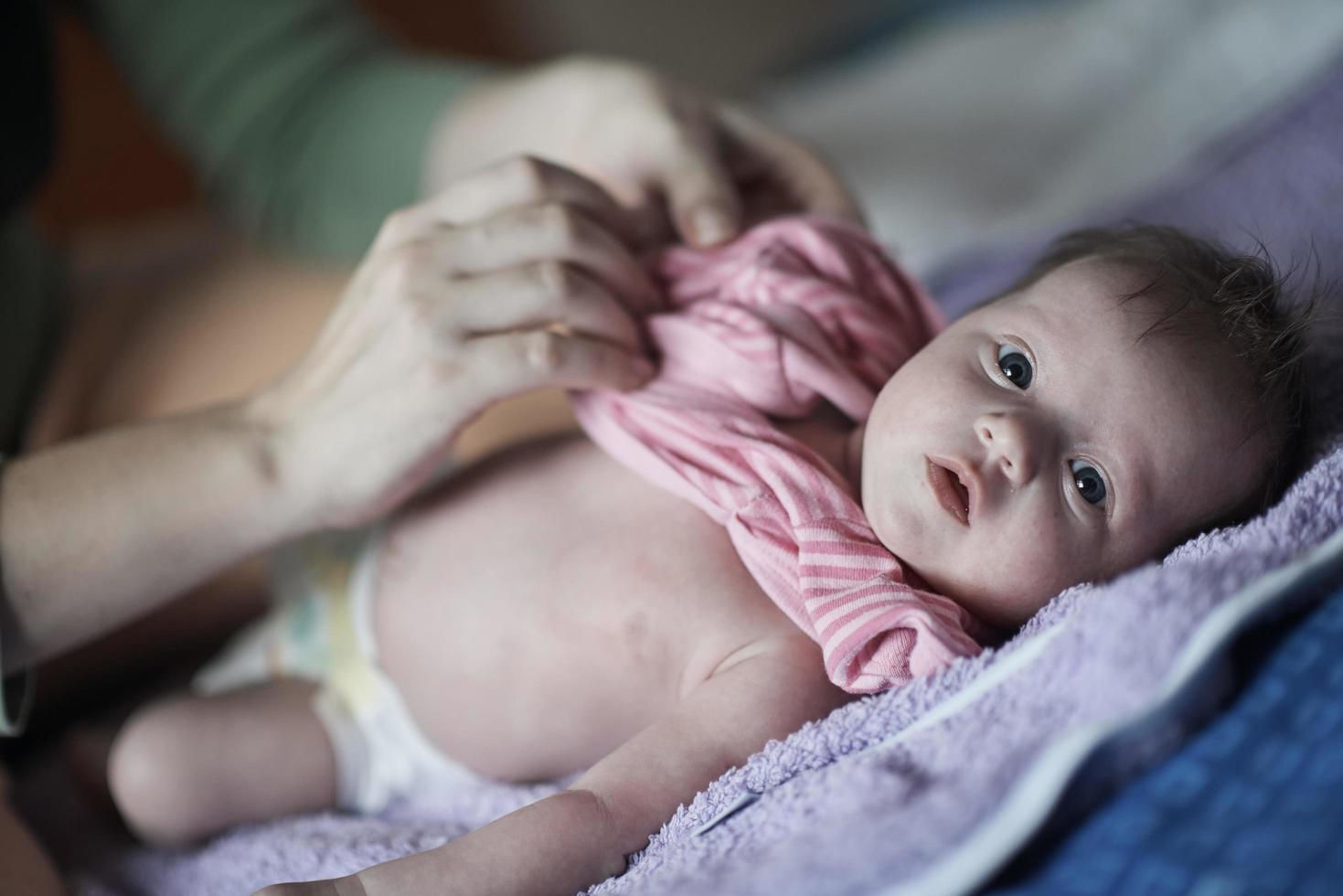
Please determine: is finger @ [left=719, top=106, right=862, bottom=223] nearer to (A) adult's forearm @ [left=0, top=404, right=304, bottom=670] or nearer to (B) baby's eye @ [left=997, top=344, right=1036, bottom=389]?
(B) baby's eye @ [left=997, top=344, right=1036, bottom=389]

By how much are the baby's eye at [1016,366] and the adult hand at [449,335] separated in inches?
9.6

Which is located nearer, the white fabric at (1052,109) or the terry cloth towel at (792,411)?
the terry cloth towel at (792,411)

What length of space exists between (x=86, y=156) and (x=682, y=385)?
1.54 m

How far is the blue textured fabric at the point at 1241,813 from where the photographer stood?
1.36ft

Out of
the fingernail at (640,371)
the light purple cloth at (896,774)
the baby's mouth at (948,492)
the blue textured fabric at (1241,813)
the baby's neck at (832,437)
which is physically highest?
the fingernail at (640,371)

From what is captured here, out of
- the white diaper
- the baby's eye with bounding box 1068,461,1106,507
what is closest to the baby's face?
the baby's eye with bounding box 1068,461,1106,507

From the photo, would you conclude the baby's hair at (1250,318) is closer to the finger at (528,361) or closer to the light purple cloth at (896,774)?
the light purple cloth at (896,774)

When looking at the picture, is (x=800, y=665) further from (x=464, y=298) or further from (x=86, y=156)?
(x=86, y=156)

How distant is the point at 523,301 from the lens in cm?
73

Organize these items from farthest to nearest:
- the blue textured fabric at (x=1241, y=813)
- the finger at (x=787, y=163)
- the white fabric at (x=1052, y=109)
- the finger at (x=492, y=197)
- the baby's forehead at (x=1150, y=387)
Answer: the white fabric at (x=1052, y=109)
the finger at (x=787, y=163)
the finger at (x=492, y=197)
the baby's forehead at (x=1150, y=387)
the blue textured fabric at (x=1241, y=813)

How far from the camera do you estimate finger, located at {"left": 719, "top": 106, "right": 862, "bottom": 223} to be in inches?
38.6

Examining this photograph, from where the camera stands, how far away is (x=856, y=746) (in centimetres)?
60

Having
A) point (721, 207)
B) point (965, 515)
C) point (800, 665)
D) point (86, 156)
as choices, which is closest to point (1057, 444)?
point (965, 515)

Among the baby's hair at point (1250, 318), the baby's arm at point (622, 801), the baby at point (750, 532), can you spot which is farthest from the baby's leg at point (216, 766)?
the baby's hair at point (1250, 318)
